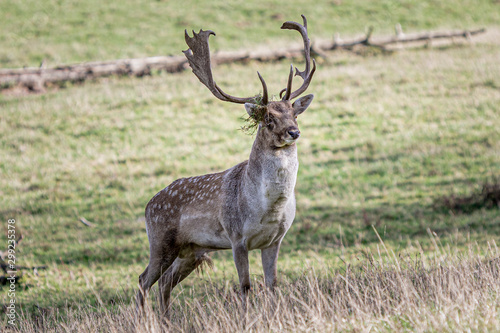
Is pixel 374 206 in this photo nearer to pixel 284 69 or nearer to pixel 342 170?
pixel 342 170

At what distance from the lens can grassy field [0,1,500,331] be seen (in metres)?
7.78

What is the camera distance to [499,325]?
432 cm

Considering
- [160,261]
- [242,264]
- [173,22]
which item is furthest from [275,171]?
[173,22]

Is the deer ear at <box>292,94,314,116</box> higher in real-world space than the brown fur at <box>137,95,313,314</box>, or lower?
higher

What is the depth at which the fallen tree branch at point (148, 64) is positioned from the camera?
Result: 20594 millimetres

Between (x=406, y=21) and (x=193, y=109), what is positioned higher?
(x=406, y=21)

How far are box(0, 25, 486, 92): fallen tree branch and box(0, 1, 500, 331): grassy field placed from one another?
1.88 feet

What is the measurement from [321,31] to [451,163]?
52.1ft

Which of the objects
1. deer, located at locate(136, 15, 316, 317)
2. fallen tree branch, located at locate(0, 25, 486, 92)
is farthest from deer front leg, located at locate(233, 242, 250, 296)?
fallen tree branch, located at locate(0, 25, 486, 92)

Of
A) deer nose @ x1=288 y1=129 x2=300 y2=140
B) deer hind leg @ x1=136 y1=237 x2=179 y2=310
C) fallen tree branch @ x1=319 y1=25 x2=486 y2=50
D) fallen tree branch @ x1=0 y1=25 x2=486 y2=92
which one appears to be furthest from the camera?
fallen tree branch @ x1=319 y1=25 x2=486 y2=50

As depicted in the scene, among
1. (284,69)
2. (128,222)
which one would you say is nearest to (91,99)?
(284,69)

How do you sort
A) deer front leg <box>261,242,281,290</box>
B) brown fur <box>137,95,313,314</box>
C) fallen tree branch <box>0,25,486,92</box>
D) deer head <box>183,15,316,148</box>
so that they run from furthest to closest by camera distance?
fallen tree branch <box>0,25,486,92</box>
deer front leg <box>261,242,281,290</box>
brown fur <box>137,95,313,314</box>
deer head <box>183,15,316,148</box>

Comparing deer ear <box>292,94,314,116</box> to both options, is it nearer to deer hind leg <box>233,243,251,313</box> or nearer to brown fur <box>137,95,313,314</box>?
brown fur <box>137,95,313,314</box>

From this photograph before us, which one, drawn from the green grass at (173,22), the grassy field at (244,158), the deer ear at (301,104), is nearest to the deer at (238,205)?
the deer ear at (301,104)
